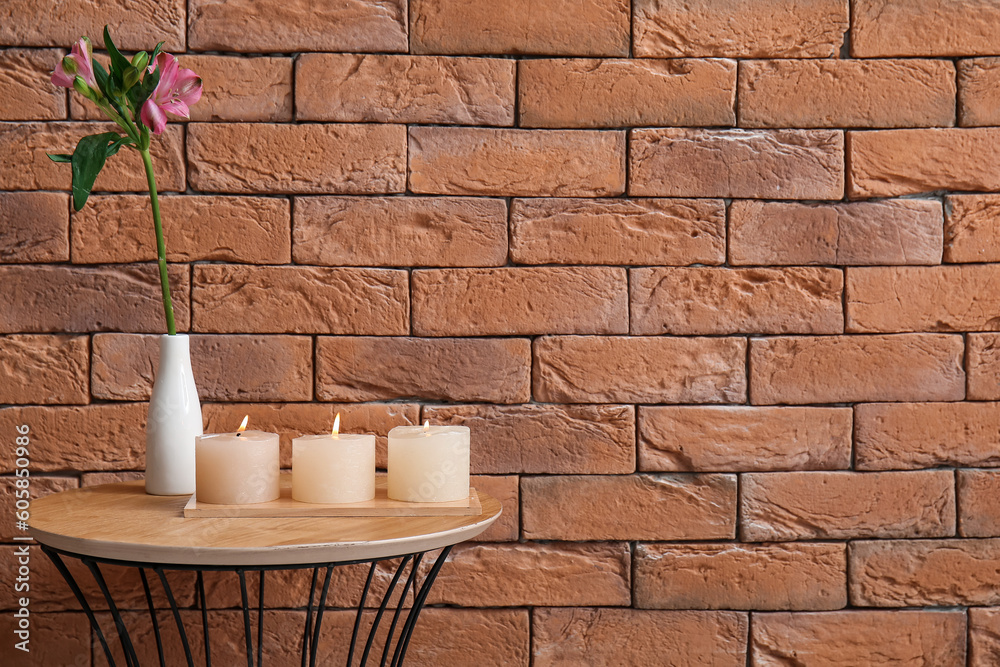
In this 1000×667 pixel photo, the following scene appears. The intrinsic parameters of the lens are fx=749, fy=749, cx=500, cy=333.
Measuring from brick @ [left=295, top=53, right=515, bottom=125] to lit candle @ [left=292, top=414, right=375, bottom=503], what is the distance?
2.15ft

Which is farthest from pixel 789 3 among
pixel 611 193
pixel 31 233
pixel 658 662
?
pixel 31 233

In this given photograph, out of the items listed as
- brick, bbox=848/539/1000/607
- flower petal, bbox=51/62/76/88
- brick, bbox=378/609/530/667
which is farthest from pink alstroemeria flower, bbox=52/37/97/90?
brick, bbox=848/539/1000/607

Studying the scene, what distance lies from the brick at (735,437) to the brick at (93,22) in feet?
3.75

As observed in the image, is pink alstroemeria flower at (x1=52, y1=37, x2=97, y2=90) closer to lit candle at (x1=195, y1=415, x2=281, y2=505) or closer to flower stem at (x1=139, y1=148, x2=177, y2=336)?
flower stem at (x1=139, y1=148, x2=177, y2=336)

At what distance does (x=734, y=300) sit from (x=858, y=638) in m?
0.68

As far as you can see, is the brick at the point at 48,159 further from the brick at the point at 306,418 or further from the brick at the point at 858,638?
the brick at the point at 858,638

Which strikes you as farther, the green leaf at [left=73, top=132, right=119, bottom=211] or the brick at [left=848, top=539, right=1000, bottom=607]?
the brick at [left=848, top=539, right=1000, bottom=607]

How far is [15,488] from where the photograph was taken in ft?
4.51

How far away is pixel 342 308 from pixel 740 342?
2.47 feet

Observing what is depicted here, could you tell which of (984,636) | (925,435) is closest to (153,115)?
(925,435)

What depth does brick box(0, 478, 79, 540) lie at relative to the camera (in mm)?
1375

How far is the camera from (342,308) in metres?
1.40

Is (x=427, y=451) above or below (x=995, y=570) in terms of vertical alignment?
above

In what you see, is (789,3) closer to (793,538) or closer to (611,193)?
(611,193)
